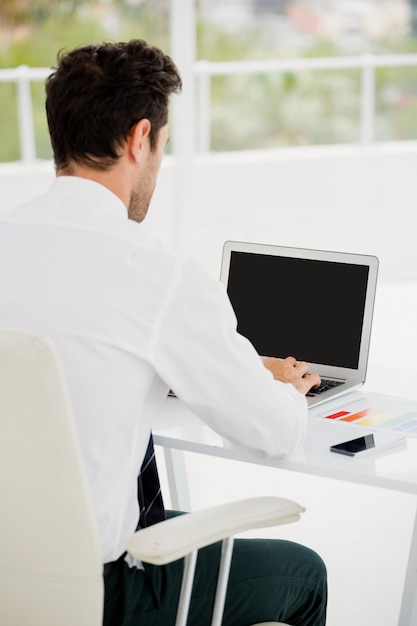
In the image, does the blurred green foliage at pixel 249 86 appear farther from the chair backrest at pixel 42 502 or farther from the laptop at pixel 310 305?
the chair backrest at pixel 42 502

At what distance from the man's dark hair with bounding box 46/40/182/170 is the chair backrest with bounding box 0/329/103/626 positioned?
41 cm

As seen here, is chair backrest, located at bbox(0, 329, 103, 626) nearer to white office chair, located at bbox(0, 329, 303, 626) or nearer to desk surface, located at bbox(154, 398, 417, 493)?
white office chair, located at bbox(0, 329, 303, 626)

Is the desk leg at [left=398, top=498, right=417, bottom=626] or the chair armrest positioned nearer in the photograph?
the chair armrest

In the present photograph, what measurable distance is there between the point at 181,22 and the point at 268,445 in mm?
4393

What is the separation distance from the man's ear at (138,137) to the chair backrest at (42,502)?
0.42 m

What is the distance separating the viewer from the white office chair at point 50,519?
4.66ft

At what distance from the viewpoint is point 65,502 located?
1452mm

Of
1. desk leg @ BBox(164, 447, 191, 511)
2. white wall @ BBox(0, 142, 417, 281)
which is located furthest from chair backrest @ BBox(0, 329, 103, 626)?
white wall @ BBox(0, 142, 417, 281)

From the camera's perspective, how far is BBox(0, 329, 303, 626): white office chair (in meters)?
1.42

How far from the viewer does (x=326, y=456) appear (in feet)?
5.93

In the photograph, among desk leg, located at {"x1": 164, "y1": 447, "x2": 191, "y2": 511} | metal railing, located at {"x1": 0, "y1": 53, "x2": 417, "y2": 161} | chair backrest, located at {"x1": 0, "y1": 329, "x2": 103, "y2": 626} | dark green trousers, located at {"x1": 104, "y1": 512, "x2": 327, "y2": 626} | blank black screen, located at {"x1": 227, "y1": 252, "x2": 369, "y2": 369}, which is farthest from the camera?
metal railing, located at {"x1": 0, "y1": 53, "x2": 417, "y2": 161}

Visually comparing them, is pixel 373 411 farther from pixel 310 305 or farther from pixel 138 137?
pixel 138 137

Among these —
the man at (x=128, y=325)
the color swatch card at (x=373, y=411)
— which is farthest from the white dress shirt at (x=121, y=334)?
the color swatch card at (x=373, y=411)

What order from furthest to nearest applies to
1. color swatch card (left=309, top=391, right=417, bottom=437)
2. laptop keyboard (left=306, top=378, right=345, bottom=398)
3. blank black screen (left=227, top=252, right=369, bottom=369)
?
blank black screen (left=227, top=252, right=369, bottom=369) → laptop keyboard (left=306, top=378, right=345, bottom=398) → color swatch card (left=309, top=391, right=417, bottom=437)
